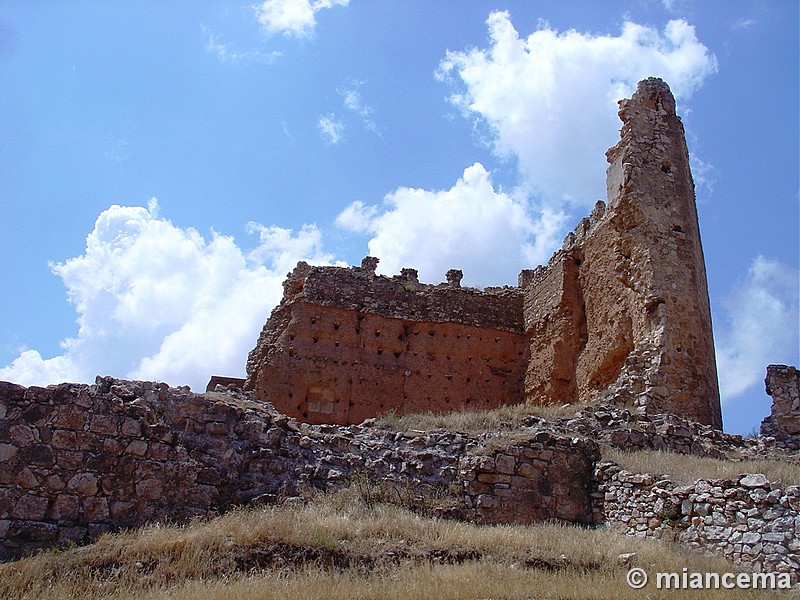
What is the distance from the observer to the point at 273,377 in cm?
1702

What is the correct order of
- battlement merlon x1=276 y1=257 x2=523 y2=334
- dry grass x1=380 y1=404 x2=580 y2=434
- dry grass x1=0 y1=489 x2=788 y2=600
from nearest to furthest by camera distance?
dry grass x1=0 y1=489 x2=788 y2=600 → dry grass x1=380 y1=404 x2=580 y2=434 → battlement merlon x1=276 y1=257 x2=523 y2=334

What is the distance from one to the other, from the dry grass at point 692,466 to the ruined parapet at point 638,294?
87.4 inches

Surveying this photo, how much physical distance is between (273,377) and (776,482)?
37.1 feet

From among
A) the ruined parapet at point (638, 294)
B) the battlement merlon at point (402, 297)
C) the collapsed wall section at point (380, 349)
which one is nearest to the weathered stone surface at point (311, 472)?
the ruined parapet at point (638, 294)

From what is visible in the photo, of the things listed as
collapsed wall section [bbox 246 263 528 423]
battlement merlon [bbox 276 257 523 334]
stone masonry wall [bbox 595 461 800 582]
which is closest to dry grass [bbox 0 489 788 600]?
stone masonry wall [bbox 595 461 800 582]

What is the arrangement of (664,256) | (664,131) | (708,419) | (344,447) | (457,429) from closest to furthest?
(344,447) < (457,429) < (708,419) < (664,256) < (664,131)

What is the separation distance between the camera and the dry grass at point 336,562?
22.0 feet

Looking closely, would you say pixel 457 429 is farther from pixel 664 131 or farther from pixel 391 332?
pixel 664 131

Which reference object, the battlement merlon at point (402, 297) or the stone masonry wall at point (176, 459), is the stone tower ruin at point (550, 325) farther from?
the stone masonry wall at point (176, 459)

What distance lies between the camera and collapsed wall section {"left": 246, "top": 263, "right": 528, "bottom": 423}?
17266 mm

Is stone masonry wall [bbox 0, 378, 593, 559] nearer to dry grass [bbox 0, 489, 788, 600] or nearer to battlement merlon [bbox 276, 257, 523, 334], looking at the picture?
dry grass [bbox 0, 489, 788, 600]

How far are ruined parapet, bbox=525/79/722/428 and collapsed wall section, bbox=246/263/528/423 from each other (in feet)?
3.68

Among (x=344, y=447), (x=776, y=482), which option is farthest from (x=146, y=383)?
(x=776, y=482)

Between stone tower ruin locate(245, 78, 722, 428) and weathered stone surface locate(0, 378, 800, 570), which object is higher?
stone tower ruin locate(245, 78, 722, 428)
